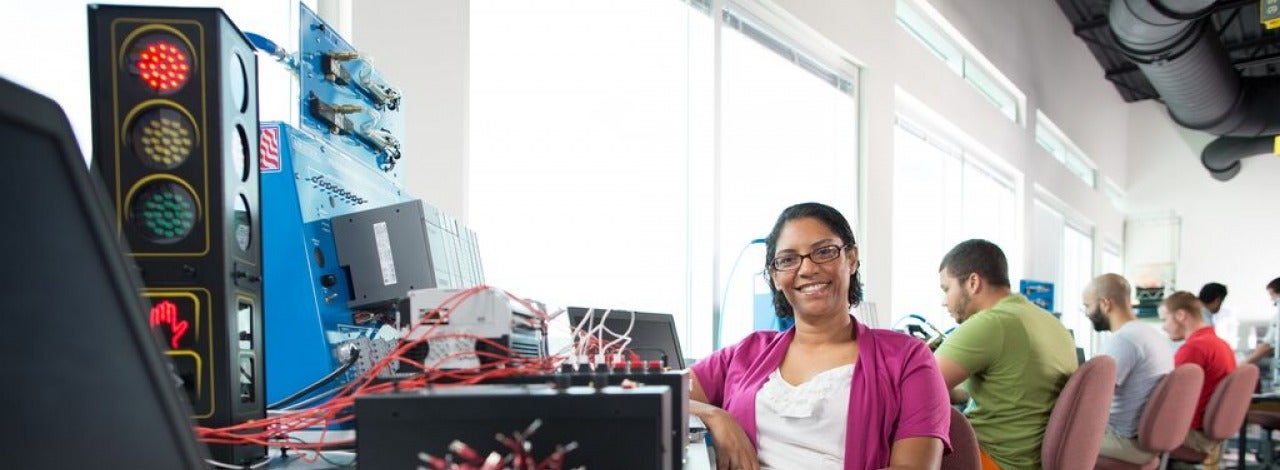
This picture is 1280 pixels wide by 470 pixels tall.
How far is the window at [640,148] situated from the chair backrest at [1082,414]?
4.34 feet

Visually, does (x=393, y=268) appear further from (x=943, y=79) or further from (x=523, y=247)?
(x=943, y=79)

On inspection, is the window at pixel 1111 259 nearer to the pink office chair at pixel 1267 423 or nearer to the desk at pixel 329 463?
the pink office chair at pixel 1267 423

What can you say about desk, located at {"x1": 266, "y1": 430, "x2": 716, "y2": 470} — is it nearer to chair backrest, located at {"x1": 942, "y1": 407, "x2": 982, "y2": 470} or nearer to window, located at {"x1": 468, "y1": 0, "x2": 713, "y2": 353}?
chair backrest, located at {"x1": 942, "y1": 407, "x2": 982, "y2": 470}

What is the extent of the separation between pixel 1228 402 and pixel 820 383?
3.91 metres

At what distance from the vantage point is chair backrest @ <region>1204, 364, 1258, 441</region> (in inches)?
179

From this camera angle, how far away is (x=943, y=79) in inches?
249

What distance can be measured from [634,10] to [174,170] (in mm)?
2694

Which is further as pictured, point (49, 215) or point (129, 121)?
point (129, 121)

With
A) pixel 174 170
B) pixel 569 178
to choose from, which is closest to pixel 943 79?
pixel 569 178

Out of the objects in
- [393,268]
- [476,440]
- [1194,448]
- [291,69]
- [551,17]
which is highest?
Answer: [551,17]

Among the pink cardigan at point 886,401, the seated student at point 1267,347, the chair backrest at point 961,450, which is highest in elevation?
the pink cardigan at point 886,401

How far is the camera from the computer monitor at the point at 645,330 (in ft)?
6.13

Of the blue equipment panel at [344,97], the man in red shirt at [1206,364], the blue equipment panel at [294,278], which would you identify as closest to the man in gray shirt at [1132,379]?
the man in red shirt at [1206,364]

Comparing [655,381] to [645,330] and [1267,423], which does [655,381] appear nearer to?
[645,330]
